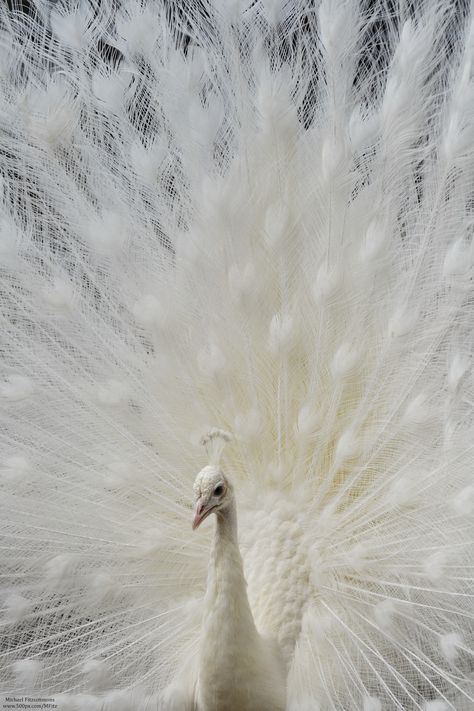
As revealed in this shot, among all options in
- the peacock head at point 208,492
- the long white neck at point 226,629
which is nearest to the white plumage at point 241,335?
the long white neck at point 226,629

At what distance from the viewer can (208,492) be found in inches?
54.6

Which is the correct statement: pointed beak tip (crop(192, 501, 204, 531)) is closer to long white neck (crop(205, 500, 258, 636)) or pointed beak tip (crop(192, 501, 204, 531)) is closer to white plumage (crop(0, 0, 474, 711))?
long white neck (crop(205, 500, 258, 636))

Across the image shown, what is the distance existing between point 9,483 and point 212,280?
54 cm

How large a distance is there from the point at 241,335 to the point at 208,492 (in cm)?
46

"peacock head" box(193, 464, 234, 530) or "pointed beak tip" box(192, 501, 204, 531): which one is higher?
"peacock head" box(193, 464, 234, 530)

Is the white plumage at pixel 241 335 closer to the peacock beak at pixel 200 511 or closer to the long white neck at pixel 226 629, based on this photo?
the long white neck at pixel 226 629

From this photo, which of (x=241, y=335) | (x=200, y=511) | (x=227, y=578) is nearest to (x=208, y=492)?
(x=200, y=511)

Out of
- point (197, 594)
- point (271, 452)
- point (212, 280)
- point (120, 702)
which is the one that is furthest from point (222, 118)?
point (120, 702)

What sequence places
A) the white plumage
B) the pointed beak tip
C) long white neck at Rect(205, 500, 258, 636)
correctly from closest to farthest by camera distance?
the pointed beak tip < long white neck at Rect(205, 500, 258, 636) < the white plumage

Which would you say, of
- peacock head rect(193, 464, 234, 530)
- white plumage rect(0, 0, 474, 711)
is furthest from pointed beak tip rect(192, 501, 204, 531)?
white plumage rect(0, 0, 474, 711)

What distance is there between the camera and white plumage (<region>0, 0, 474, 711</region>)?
1.62m

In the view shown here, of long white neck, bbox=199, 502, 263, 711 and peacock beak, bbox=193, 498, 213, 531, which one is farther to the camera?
long white neck, bbox=199, 502, 263, 711

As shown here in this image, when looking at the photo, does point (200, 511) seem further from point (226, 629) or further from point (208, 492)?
point (226, 629)

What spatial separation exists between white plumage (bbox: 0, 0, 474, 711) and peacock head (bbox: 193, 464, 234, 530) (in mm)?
229
